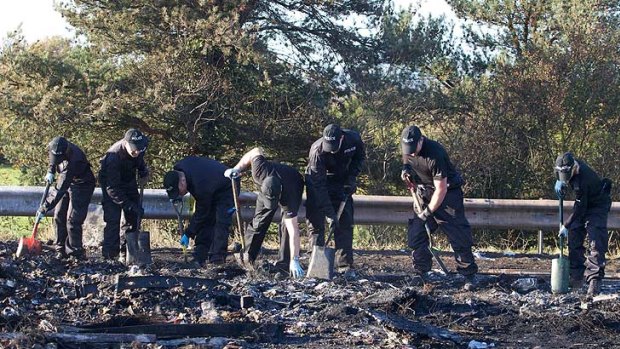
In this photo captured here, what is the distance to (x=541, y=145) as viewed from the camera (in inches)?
672

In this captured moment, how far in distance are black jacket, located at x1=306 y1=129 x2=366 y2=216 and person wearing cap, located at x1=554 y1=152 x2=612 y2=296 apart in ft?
7.72

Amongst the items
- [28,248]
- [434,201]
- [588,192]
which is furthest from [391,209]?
[28,248]

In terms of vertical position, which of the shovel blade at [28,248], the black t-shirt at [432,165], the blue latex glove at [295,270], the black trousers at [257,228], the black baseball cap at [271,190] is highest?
the black t-shirt at [432,165]

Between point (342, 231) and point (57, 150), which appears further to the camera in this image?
point (342, 231)

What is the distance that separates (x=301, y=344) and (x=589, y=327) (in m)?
2.56

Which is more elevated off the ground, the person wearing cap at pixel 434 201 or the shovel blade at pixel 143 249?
the person wearing cap at pixel 434 201

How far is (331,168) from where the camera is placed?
36.1 ft

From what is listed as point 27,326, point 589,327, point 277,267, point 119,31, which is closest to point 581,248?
point 589,327

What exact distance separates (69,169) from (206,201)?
65.8 inches

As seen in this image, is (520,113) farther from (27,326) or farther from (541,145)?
A: (27,326)

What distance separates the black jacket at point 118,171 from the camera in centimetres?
1105

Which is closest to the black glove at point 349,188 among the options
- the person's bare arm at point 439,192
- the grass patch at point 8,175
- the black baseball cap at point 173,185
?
the person's bare arm at point 439,192

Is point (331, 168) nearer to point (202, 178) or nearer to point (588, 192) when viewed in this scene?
point (202, 178)

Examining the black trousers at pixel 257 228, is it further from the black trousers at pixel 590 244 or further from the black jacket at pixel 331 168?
the black trousers at pixel 590 244
